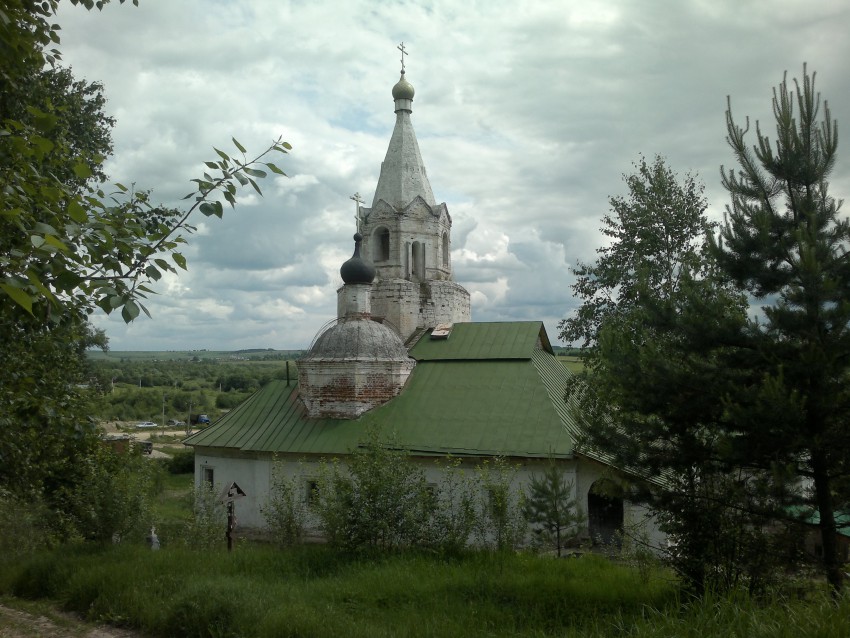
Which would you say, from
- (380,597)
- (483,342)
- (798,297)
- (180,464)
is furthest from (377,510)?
(180,464)

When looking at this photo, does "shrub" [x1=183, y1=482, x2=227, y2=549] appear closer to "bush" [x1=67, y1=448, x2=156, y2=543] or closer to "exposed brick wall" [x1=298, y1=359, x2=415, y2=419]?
"bush" [x1=67, y1=448, x2=156, y2=543]

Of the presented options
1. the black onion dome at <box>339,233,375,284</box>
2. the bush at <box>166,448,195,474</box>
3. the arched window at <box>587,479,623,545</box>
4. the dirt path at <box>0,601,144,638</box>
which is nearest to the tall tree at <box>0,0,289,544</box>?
the dirt path at <box>0,601,144,638</box>

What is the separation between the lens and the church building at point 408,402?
15.7 metres

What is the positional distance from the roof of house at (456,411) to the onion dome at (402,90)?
9073 mm

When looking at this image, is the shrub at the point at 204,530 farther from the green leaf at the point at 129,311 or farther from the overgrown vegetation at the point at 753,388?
the green leaf at the point at 129,311

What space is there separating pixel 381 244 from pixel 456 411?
8485mm

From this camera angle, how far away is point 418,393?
1822 centimetres

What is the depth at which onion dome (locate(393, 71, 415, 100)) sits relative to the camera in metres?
24.2

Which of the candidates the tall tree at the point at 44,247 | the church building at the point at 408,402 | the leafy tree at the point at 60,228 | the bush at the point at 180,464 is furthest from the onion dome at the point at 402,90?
the bush at the point at 180,464

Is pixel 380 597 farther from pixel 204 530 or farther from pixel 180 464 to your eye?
pixel 180 464

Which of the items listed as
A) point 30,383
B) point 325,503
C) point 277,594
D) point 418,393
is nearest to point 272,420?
point 418,393

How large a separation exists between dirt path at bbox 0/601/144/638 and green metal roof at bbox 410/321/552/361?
12085 mm

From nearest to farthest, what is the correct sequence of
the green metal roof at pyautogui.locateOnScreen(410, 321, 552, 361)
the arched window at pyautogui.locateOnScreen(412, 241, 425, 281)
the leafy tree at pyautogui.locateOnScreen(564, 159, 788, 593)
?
the leafy tree at pyautogui.locateOnScreen(564, 159, 788, 593), the green metal roof at pyautogui.locateOnScreen(410, 321, 552, 361), the arched window at pyautogui.locateOnScreen(412, 241, 425, 281)

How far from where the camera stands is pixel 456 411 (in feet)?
56.1
